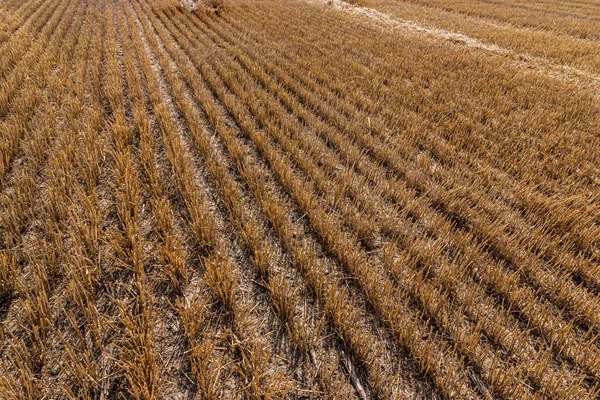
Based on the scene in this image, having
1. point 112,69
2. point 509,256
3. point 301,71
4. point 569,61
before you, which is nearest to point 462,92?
point 301,71

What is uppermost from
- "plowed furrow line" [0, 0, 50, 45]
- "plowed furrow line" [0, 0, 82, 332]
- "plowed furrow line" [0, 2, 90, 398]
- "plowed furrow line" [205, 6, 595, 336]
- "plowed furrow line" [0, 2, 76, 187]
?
"plowed furrow line" [0, 0, 50, 45]

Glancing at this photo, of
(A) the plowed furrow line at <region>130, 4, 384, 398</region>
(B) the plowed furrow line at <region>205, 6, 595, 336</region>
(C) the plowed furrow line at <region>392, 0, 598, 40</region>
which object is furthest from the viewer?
(C) the plowed furrow line at <region>392, 0, 598, 40</region>

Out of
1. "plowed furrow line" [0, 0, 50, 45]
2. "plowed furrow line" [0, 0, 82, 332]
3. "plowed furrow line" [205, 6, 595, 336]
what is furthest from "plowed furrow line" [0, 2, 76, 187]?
"plowed furrow line" [205, 6, 595, 336]

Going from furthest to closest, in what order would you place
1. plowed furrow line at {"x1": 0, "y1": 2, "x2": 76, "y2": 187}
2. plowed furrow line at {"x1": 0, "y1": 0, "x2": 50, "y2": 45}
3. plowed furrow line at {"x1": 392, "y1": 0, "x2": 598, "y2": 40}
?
1. plowed furrow line at {"x1": 392, "y1": 0, "x2": 598, "y2": 40}
2. plowed furrow line at {"x1": 0, "y1": 0, "x2": 50, "y2": 45}
3. plowed furrow line at {"x1": 0, "y1": 2, "x2": 76, "y2": 187}

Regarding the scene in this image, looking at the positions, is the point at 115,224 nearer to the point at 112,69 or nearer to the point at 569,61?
the point at 112,69

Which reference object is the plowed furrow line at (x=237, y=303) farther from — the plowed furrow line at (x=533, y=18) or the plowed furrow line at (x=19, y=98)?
the plowed furrow line at (x=533, y=18)

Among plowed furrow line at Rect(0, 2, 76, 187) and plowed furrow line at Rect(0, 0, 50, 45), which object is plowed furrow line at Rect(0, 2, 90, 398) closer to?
plowed furrow line at Rect(0, 2, 76, 187)

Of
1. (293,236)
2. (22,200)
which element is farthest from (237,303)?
(22,200)

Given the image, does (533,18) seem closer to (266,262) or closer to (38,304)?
Result: (266,262)
